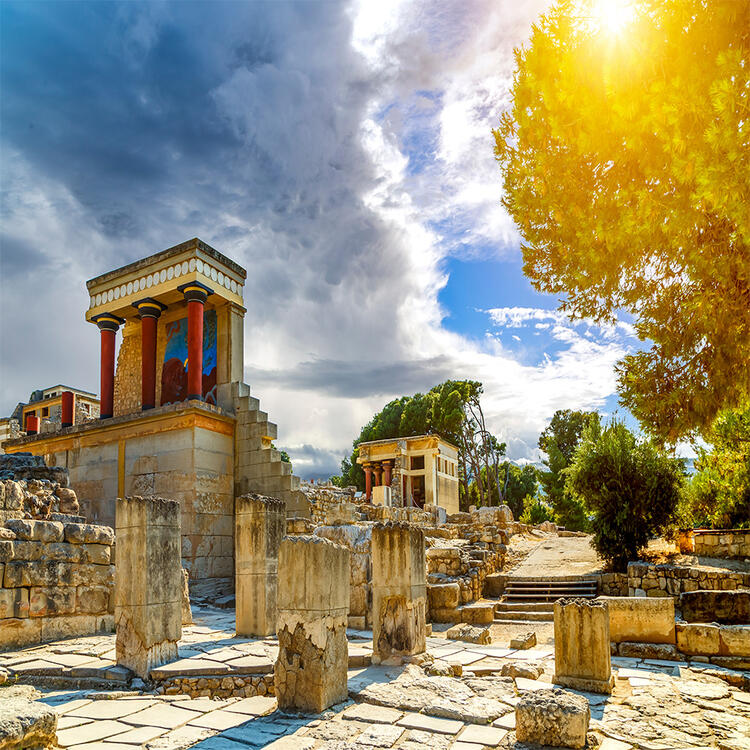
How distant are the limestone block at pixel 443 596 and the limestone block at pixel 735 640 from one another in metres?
4.94

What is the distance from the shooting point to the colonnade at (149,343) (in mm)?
15281

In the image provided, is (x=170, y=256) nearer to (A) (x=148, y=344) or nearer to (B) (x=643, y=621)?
(A) (x=148, y=344)

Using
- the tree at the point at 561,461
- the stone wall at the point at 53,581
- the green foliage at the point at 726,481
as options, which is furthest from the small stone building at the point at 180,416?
the tree at the point at 561,461

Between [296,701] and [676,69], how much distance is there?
760cm

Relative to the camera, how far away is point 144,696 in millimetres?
6051

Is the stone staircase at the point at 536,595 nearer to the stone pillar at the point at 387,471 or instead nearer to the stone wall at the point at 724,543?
the stone wall at the point at 724,543

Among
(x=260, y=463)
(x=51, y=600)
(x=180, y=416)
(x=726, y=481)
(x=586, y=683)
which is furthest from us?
(x=726, y=481)

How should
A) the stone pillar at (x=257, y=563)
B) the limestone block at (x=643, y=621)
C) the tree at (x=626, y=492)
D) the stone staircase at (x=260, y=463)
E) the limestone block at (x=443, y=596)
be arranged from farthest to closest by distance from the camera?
the tree at (x=626, y=492), the stone staircase at (x=260, y=463), the limestone block at (x=443, y=596), the limestone block at (x=643, y=621), the stone pillar at (x=257, y=563)

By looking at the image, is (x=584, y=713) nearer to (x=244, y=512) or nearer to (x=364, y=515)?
(x=244, y=512)

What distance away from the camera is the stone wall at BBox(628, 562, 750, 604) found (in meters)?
12.3

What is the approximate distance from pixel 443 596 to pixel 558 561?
6.26 metres

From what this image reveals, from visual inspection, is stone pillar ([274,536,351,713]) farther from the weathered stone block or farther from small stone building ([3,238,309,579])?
small stone building ([3,238,309,579])

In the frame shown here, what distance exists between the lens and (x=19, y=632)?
7.71 meters

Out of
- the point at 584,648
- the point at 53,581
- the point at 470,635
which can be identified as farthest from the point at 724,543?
the point at 53,581
